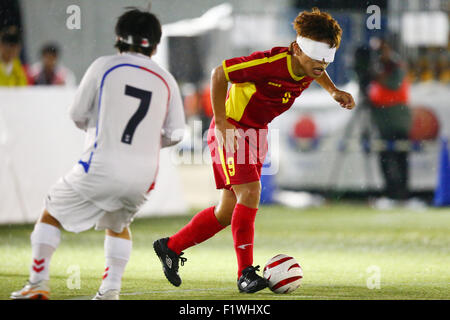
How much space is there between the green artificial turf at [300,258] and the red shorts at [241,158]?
27.7 inches

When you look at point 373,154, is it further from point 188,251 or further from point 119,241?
point 119,241

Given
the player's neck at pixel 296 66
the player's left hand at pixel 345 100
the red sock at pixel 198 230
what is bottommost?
the red sock at pixel 198 230

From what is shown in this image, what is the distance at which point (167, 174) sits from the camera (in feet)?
35.8

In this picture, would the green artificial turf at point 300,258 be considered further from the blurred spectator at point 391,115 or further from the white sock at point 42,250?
the blurred spectator at point 391,115

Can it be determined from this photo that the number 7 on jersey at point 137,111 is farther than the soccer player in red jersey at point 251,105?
No

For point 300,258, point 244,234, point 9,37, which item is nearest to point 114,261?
point 244,234

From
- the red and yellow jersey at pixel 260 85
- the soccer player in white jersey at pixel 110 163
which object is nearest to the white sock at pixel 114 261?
the soccer player in white jersey at pixel 110 163

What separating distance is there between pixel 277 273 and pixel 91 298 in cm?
114

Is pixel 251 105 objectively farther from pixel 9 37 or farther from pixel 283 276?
pixel 9 37

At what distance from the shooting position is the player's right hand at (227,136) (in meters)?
5.79

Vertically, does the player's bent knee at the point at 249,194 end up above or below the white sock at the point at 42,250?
above

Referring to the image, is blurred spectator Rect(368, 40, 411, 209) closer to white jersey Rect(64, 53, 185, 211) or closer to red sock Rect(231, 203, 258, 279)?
red sock Rect(231, 203, 258, 279)

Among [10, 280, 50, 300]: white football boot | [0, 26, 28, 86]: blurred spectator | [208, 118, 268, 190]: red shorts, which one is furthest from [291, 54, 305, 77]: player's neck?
[0, 26, 28, 86]: blurred spectator

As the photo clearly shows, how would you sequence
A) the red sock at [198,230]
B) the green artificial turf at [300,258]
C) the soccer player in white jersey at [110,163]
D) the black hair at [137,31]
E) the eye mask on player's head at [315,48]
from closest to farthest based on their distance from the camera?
the soccer player in white jersey at [110,163], the black hair at [137,31], the eye mask on player's head at [315,48], the green artificial turf at [300,258], the red sock at [198,230]
